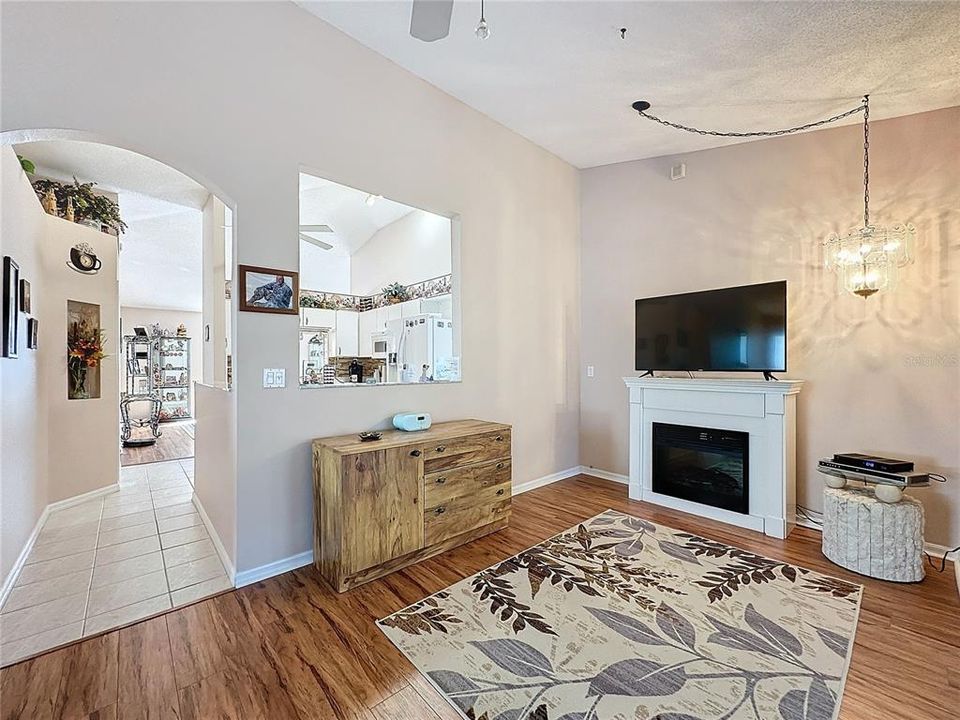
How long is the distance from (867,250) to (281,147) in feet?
13.1

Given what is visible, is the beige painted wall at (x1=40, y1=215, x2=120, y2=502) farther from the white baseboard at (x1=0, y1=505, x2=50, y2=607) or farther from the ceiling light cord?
the ceiling light cord

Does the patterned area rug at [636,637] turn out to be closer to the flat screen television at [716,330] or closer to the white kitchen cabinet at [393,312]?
the flat screen television at [716,330]

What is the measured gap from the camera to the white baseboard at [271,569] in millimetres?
2451

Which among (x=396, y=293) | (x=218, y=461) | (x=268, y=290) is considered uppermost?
(x=396, y=293)

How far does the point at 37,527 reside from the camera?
3.21 m

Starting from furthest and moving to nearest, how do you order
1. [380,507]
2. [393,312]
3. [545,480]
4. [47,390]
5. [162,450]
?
[393,312] < [162,450] < [545,480] < [47,390] < [380,507]

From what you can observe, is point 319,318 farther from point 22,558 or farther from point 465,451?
point 465,451

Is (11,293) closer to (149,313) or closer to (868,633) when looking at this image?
(868,633)

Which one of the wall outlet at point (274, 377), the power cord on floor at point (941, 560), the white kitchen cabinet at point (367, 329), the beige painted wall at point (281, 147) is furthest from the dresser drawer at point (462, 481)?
the white kitchen cabinet at point (367, 329)

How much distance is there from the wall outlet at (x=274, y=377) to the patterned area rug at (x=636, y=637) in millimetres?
1453

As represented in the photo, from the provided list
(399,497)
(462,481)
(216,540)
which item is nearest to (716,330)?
(462,481)

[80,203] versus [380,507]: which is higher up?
[80,203]

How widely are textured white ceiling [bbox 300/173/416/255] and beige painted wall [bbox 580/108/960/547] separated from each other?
3531 mm

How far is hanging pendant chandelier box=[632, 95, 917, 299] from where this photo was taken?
2955 millimetres
